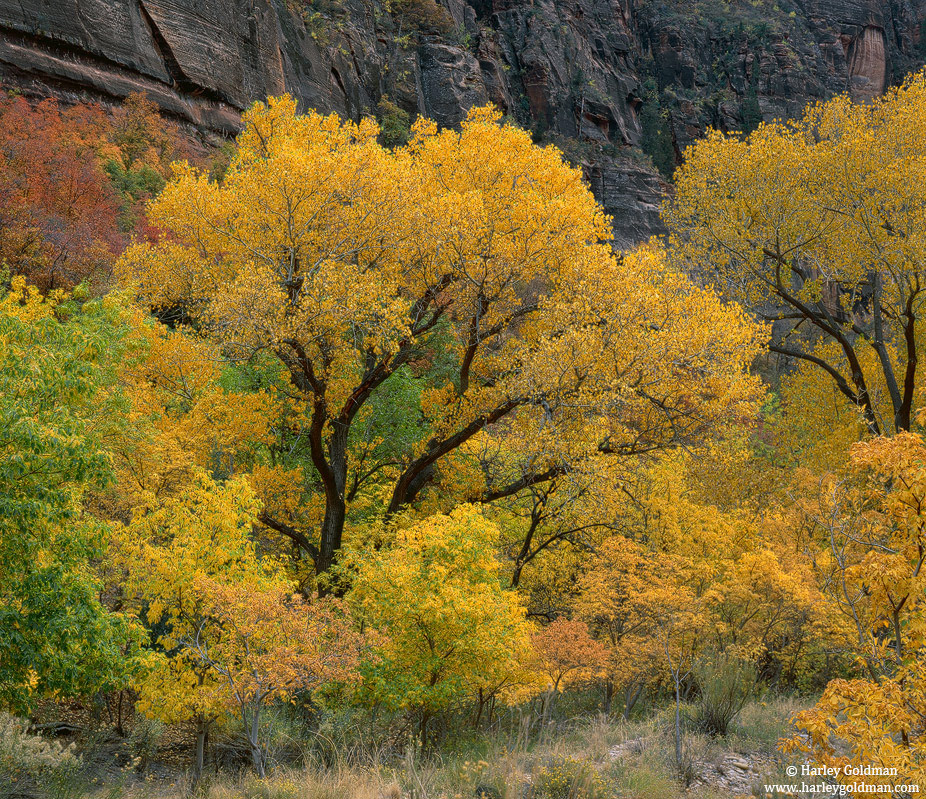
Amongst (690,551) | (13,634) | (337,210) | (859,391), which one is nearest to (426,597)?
(13,634)

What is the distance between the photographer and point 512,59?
72312 mm

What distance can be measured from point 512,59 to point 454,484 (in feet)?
226

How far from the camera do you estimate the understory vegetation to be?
7840mm

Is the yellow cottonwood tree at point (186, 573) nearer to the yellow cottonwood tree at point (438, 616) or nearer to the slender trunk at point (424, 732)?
the yellow cottonwood tree at point (438, 616)

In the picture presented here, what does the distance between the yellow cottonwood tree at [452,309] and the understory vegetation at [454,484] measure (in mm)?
84

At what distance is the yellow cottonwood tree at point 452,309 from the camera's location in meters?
12.6

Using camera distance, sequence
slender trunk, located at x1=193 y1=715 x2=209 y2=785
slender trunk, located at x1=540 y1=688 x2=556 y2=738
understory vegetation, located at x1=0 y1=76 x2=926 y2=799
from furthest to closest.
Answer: slender trunk, located at x1=540 y1=688 x2=556 y2=738 < slender trunk, located at x1=193 y1=715 x2=209 y2=785 < understory vegetation, located at x1=0 y1=76 x2=926 y2=799

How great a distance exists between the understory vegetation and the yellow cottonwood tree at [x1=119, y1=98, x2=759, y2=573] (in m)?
0.08

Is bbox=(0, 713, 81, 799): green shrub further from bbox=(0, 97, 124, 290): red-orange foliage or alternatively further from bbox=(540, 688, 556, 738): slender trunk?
bbox=(0, 97, 124, 290): red-orange foliage

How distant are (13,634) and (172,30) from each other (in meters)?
40.9

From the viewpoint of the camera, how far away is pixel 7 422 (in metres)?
6.84

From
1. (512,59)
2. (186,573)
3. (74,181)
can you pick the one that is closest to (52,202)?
(74,181)

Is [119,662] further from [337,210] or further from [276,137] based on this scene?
[276,137]

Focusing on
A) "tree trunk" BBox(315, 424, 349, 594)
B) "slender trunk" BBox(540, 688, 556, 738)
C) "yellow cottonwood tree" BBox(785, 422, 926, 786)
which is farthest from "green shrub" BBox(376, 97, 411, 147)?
"yellow cottonwood tree" BBox(785, 422, 926, 786)
